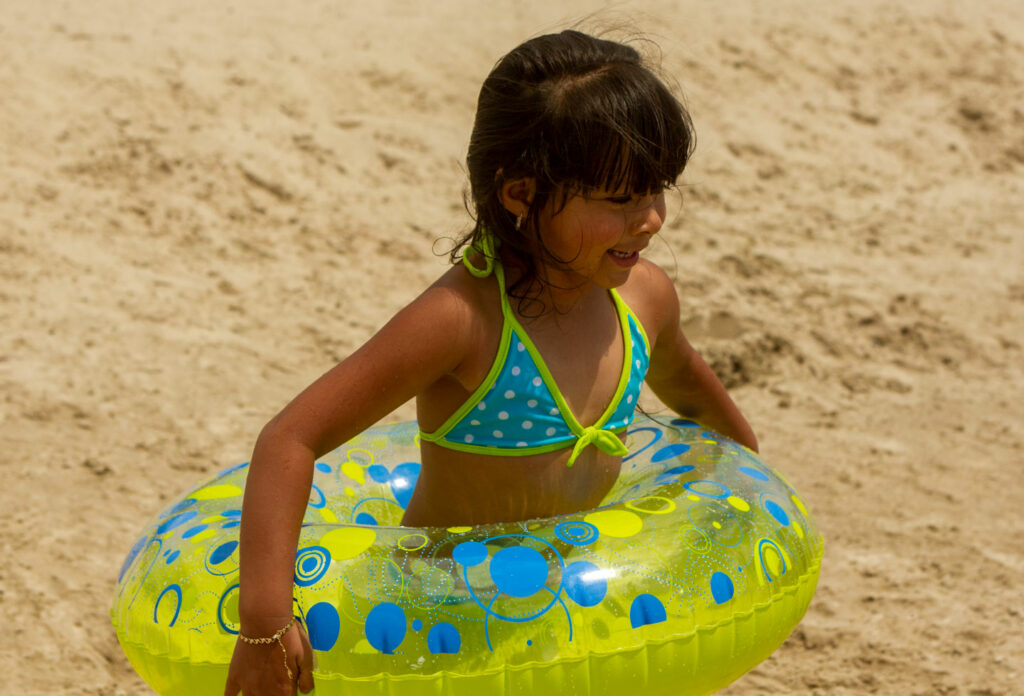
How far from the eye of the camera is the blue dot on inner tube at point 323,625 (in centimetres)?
199

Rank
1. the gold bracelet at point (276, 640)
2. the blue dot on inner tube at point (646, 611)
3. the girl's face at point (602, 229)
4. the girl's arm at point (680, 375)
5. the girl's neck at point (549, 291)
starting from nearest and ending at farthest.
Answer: the gold bracelet at point (276, 640), the blue dot on inner tube at point (646, 611), the girl's face at point (602, 229), the girl's neck at point (549, 291), the girl's arm at point (680, 375)

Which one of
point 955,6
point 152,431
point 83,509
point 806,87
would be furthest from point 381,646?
point 955,6

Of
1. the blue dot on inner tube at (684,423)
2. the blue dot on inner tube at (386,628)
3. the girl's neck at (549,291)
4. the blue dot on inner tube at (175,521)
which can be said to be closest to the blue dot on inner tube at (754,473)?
the blue dot on inner tube at (684,423)

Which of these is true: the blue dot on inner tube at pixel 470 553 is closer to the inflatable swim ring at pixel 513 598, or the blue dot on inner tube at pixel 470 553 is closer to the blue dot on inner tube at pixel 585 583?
the inflatable swim ring at pixel 513 598

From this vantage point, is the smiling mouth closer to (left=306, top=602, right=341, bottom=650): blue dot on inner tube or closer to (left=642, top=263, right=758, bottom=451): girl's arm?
(left=642, top=263, right=758, bottom=451): girl's arm

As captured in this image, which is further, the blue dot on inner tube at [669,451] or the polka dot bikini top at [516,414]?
the blue dot on inner tube at [669,451]

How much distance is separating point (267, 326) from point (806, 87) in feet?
13.4

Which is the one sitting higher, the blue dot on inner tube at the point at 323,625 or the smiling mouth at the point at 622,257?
the smiling mouth at the point at 622,257

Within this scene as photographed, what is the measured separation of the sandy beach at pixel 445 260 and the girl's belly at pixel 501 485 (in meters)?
0.78

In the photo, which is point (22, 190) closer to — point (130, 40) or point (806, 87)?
point (130, 40)

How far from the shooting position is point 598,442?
2316 mm

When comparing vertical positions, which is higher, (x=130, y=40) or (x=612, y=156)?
(x=612, y=156)

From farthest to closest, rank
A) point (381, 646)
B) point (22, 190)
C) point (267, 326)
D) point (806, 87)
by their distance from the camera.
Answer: point (806, 87), point (22, 190), point (267, 326), point (381, 646)

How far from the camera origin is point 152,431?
166 inches
